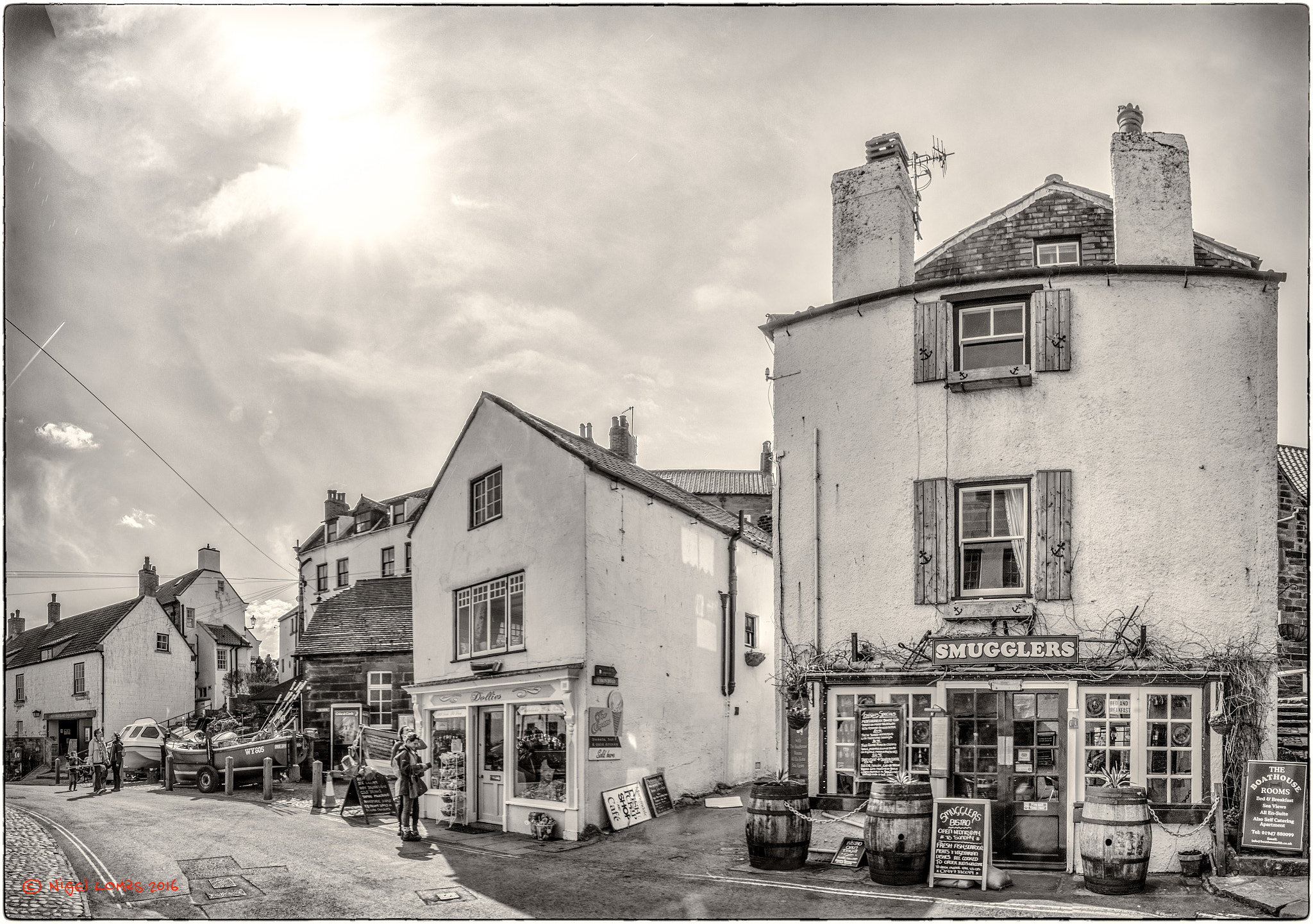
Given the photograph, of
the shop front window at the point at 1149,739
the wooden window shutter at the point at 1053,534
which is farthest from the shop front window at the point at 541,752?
the shop front window at the point at 1149,739

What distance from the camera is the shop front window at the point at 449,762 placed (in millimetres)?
16453

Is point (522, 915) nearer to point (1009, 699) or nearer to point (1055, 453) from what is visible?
point (1009, 699)

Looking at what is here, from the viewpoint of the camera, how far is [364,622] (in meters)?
25.8

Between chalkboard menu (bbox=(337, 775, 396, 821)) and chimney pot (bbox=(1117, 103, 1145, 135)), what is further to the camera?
chalkboard menu (bbox=(337, 775, 396, 821))

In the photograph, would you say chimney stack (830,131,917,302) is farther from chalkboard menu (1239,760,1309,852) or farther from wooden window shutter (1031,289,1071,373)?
chalkboard menu (1239,760,1309,852)

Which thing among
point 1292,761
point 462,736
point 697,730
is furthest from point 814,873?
point 462,736

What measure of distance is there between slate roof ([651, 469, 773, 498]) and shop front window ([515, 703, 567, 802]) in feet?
102

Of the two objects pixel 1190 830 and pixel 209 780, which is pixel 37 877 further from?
pixel 209 780

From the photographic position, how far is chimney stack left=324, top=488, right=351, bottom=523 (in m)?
40.9

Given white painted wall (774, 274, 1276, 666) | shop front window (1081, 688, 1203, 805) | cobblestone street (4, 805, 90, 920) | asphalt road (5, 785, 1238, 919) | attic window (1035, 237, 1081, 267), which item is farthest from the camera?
attic window (1035, 237, 1081, 267)

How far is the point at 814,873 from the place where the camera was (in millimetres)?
10977

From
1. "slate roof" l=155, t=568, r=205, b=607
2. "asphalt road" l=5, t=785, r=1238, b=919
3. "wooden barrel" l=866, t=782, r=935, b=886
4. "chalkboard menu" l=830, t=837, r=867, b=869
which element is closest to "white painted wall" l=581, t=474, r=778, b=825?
"asphalt road" l=5, t=785, r=1238, b=919

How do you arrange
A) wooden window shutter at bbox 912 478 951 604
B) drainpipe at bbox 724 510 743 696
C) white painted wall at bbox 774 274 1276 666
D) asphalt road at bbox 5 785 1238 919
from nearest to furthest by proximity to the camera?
asphalt road at bbox 5 785 1238 919 → white painted wall at bbox 774 274 1276 666 → wooden window shutter at bbox 912 478 951 604 → drainpipe at bbox 724 510 743 696

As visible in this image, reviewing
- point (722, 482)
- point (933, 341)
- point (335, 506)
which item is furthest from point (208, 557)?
point (722, 482)
